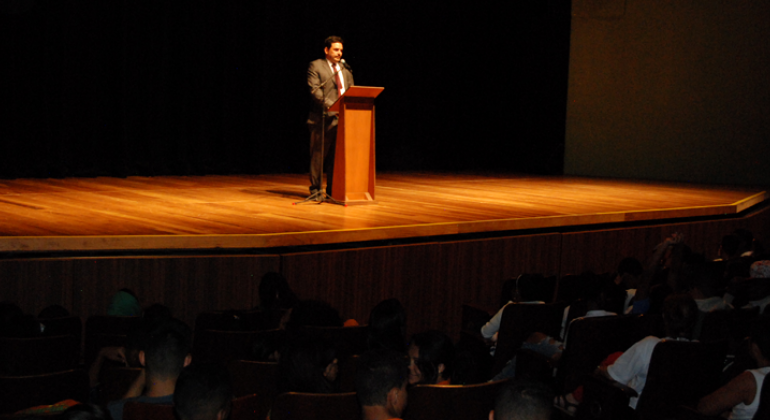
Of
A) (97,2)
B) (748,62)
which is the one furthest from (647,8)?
(97,2)

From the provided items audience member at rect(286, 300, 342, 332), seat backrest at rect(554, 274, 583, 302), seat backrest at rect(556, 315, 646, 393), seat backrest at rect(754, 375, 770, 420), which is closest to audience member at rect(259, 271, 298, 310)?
audience member at rect(286, 300, 342, 332)

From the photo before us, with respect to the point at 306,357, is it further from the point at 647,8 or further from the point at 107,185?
the point at 647,8

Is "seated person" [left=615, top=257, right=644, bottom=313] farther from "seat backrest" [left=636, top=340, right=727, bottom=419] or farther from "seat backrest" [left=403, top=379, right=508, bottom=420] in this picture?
"seat backrest" [left=403, top=379, right=508, bottom=420]

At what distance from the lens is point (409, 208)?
20.8ft

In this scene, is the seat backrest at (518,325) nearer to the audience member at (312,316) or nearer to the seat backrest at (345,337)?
the seat backrest at (345,337)

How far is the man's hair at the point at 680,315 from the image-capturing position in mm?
2857

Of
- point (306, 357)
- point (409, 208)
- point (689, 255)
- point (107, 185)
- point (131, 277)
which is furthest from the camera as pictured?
point (107, 185)

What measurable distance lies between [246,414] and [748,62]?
9.94 metres

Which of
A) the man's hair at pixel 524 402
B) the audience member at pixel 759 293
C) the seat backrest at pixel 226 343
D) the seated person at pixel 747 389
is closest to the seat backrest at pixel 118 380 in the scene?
the seat backrest at pixel 226 343

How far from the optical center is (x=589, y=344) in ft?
10.4

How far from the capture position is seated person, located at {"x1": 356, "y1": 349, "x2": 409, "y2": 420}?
2.03m

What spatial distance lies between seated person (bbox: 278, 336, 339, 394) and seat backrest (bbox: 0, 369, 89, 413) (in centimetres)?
65

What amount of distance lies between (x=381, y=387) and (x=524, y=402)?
0.40m

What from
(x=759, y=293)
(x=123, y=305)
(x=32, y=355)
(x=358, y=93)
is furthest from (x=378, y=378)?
(x=358, y=93)
